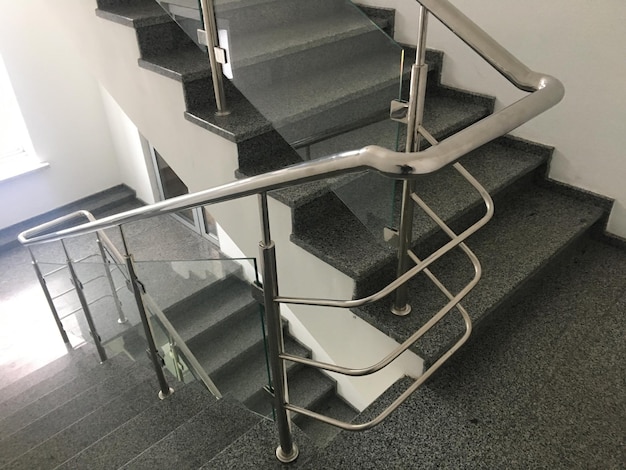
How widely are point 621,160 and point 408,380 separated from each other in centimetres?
130

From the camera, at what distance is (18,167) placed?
5.23 metres

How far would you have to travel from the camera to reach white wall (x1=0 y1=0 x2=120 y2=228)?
15.9 ft

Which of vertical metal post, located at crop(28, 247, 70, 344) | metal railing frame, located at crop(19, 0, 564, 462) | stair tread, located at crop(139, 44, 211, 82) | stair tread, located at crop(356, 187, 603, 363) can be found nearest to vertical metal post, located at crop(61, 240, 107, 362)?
vertical metal post, located at crop(28, 247, 70, 344)

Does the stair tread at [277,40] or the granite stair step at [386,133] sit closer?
the granite stair step at [386,133]

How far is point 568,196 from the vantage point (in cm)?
224

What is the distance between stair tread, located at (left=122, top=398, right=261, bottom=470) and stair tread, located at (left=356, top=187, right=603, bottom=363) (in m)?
0.61

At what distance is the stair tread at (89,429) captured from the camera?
86.7 inches

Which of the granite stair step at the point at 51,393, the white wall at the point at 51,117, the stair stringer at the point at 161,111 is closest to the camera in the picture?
the stair stringer at the point at 161,111

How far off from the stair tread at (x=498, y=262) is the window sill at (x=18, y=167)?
4850 mm

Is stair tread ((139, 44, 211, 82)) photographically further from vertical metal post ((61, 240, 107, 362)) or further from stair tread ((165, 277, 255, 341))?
vertical metal post ((61, 240, 107, 362))

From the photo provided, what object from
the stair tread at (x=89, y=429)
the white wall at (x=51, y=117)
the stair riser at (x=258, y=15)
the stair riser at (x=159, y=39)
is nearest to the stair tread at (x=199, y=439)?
the stair tread at (x=89, y=429)

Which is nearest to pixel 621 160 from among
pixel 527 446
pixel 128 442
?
pixel 527 446

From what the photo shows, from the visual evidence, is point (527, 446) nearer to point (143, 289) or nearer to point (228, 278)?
point (228, 278)

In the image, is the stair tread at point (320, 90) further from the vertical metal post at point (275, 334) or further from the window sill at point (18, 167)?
the window sill at point (18, 167)
